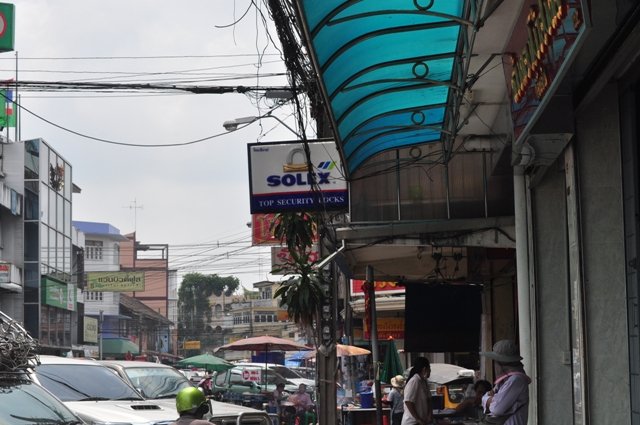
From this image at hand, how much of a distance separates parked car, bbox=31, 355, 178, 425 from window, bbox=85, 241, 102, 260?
9576cm

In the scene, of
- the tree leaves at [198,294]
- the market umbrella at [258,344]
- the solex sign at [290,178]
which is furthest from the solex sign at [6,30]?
the tree leaves at [198,294]

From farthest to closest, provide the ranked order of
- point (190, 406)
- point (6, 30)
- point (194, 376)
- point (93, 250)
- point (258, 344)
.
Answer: point (93, 250) → point (194, 376) → point (6, 30) → point (258, 344) → point (190, 406)

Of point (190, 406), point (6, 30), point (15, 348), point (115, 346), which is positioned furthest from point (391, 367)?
point (115, 346)

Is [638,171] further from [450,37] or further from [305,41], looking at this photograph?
[305,41]

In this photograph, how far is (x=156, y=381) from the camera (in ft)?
47.3

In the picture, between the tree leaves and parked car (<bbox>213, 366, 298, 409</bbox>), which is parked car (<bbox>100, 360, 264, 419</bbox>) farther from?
the tree leaves

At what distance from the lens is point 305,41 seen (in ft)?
25.7

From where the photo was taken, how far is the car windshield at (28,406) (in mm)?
8773

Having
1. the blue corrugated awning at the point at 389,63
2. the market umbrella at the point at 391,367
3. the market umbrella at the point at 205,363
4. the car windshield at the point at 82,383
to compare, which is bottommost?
the market umbrella at the point at 205,363

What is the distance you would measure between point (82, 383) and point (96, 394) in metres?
0.27

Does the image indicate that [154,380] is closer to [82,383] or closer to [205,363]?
[82,383]

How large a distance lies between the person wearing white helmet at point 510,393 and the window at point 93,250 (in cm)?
10105

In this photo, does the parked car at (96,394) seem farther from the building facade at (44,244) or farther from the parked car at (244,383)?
the building facade at (44,244)

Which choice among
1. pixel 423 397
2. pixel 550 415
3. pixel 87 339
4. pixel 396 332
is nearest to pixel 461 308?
pixel 423 397
